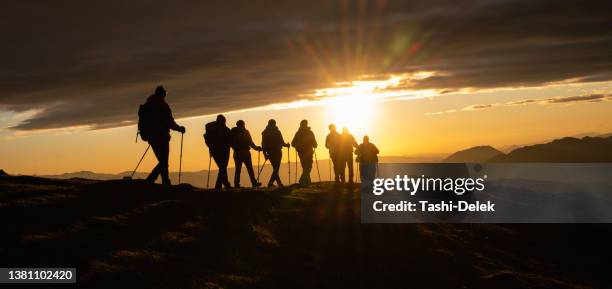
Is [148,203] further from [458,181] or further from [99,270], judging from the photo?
[458,181]

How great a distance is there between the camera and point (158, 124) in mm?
22125

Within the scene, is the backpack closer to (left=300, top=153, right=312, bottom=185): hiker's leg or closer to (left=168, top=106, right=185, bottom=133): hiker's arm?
(left=168, top=106, right=185, bottom=133): hiker's arm

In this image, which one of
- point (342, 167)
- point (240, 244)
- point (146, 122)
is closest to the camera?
point (240, 244)

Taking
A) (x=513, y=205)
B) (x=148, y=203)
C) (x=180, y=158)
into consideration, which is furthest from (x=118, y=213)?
(x=513, y=205)

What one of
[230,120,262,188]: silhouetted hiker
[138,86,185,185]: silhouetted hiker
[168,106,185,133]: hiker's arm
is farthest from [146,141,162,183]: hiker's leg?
[230,120,262,188]: silhouetted hiker

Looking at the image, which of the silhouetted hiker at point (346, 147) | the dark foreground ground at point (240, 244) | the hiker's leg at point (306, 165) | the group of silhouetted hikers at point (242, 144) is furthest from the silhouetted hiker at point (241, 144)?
the silhouetted hiker at point (346, 147)

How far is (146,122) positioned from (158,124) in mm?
404

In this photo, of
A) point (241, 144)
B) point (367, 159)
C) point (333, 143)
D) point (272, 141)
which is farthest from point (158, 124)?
point (367, 159)

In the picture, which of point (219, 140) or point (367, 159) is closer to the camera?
point (219, 140)

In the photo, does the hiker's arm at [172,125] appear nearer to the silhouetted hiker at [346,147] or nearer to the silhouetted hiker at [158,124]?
the silhouetted hiker at [158,124]

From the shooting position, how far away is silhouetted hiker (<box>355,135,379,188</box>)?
36188 millimetres

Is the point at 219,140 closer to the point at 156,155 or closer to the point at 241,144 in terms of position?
the point at 241,144

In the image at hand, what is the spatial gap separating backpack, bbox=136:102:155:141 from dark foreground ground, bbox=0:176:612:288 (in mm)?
1735

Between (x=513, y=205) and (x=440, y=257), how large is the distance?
27.5 metres
